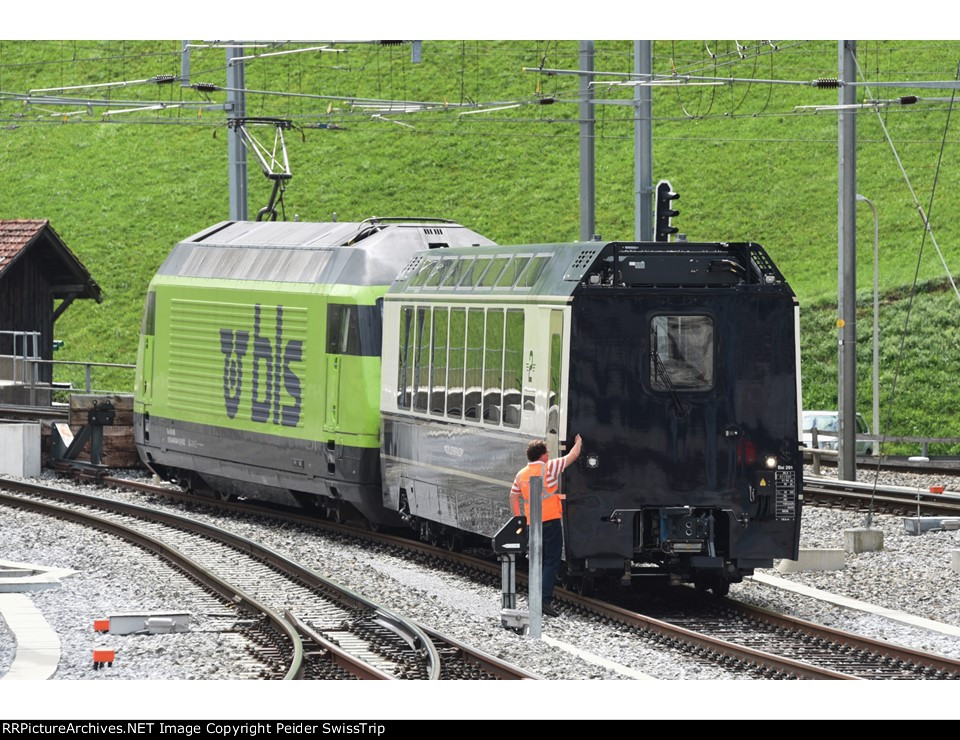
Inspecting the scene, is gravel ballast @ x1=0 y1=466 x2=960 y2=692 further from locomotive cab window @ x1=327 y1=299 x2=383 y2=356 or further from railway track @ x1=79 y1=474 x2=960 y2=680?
locomotive cab window @ x1=327 y1=299 x2=383 y2=356

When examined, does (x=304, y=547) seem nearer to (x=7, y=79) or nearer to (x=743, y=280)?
(x=743, y=280)

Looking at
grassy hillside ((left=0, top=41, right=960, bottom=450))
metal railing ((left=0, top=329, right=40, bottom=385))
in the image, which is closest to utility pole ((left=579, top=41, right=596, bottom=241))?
metal railing ((left=0, top=329, right=40, bottom=385))

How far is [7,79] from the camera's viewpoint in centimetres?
8069

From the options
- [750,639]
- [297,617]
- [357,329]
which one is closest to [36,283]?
[357,329]

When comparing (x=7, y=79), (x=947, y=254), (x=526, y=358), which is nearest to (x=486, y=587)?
(x=526, y=358)

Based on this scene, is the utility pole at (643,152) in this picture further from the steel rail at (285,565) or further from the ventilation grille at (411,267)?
the steel rail at (285,565)

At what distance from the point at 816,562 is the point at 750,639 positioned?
4.40 meters

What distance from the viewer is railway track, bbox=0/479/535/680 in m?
13.0

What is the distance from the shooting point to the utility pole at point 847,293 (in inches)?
1122

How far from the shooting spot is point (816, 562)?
61.4 feet

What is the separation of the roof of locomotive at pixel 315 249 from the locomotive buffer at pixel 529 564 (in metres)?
5.90

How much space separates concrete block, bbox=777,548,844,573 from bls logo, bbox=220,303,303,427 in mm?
6391

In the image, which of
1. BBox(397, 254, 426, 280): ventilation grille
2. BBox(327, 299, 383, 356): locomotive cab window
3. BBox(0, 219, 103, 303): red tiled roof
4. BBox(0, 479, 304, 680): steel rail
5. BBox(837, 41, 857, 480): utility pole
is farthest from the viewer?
BBox(0, 219, 103, 303): red tiled roof
